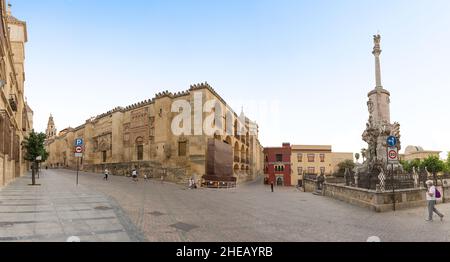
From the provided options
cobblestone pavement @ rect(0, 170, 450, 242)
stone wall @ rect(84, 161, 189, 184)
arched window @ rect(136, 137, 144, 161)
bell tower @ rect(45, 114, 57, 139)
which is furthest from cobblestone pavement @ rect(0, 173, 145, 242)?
bell tower @ rect(45, 114, 57, 139)

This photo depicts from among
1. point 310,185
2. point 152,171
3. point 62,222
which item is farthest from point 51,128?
point 62,222

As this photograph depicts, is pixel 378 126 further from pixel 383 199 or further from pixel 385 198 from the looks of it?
pixel 383 199

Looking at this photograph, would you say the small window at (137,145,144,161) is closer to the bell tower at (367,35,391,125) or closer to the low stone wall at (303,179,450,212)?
the low stone wall at (303,179,450,212)

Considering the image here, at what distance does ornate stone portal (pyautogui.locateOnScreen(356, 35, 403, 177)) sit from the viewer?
64.8ft

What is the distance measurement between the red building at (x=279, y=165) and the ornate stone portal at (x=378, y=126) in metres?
40.0

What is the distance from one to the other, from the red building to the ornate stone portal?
40.0 m

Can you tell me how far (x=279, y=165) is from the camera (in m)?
60.6

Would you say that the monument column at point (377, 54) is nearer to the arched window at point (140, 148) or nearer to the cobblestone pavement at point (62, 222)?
the cobblestone pavement at point (62, 222)

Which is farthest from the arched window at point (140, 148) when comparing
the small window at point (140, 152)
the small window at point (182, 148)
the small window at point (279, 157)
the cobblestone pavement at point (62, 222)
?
the small window at point (279, 157)

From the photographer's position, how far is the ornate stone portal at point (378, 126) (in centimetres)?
1975

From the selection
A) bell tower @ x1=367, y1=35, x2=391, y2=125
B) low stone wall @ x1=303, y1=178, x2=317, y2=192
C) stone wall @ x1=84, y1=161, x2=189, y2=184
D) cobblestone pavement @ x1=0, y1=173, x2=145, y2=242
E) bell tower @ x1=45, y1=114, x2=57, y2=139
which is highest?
bell tower @ x1=45, y1=114, x2=57, y2=139

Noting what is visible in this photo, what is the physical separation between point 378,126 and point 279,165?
4106 cm
